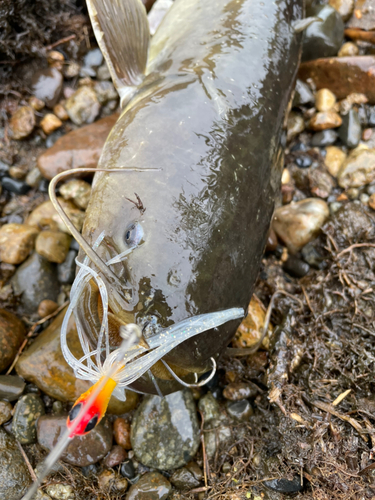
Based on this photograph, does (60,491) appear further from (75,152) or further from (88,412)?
(75,152)

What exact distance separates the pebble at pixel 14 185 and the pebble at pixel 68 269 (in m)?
1.02

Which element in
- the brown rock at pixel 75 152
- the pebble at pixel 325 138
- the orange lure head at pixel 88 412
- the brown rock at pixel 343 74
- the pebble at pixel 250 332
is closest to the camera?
the orange lure head at pixel 88 412

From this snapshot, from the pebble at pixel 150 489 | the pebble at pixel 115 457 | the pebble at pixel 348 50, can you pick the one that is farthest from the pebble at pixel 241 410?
the pebble at pixel 348 50

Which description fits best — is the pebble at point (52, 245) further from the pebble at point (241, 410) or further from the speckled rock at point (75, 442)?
the pebble at point (241, 410)

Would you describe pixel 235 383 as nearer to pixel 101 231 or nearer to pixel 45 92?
pixel 101 231

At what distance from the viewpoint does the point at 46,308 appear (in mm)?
3537

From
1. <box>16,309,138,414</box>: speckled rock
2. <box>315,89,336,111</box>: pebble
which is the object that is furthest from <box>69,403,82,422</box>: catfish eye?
<box>315,89,336,111</box>: pebble

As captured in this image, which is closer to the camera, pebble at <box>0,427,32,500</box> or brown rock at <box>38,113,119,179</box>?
pebble at <box>0,427,32,500</box>

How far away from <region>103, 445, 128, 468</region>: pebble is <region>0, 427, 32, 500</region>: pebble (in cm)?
66

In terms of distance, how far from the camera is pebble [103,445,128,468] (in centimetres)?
318

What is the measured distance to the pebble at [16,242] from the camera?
3.63 meters

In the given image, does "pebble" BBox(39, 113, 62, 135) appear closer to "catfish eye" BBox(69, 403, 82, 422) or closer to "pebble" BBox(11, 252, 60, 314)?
"pebble" BBox(11, 252, 60, 314)

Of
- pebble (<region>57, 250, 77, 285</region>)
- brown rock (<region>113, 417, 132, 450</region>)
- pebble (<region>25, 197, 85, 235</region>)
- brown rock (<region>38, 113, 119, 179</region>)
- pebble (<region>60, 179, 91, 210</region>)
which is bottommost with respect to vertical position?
brown rock (<region>113, 417, 132, 450</region>)

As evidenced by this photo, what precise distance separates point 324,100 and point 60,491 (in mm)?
4929
